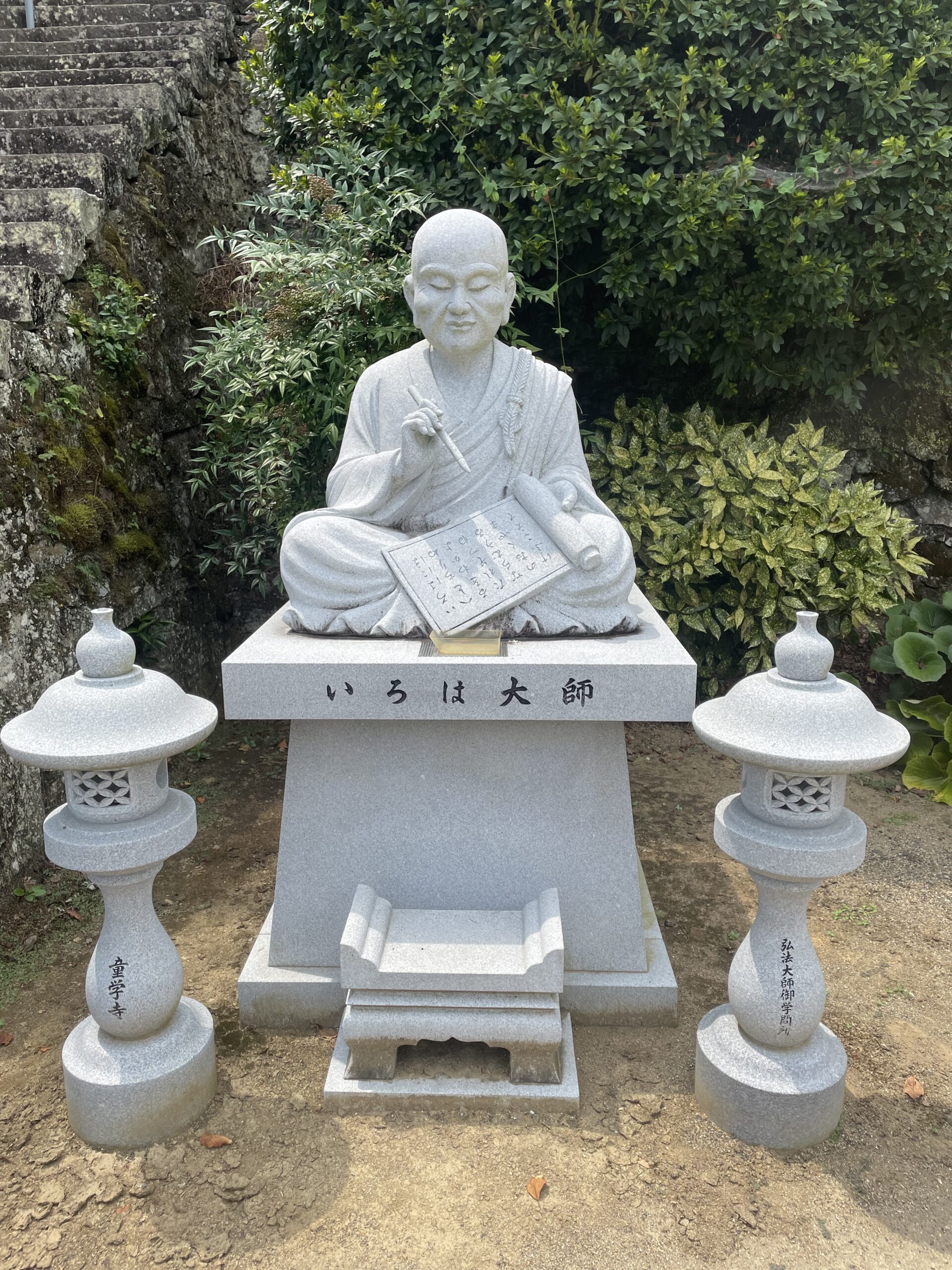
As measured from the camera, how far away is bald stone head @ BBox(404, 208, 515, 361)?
123 inches

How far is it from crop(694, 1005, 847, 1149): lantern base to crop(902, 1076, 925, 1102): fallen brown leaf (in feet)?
0.97

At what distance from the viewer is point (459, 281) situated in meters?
3.15

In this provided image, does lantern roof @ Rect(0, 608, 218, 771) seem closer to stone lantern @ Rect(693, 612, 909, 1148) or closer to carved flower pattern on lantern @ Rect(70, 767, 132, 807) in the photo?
carved flower pattern on lantern @ Rect(70, 767, 132, 807)

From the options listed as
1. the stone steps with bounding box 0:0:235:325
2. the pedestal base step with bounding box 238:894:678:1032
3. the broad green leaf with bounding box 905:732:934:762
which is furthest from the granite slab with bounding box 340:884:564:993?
the stone steps with bounding box 0:0:235:325

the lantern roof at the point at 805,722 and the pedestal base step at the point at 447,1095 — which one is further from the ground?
the lantern roof at the point at 805,722

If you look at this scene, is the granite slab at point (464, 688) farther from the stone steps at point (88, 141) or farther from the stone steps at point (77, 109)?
the stone steps at point (88, 141)

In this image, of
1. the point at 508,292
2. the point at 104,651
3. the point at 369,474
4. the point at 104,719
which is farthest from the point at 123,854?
the point at 508,292

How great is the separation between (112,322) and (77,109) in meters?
1.84

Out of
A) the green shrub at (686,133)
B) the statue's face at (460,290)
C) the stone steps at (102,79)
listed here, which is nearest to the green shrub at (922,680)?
the green shrub at (686,133)

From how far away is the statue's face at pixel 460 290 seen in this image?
3.12 metres

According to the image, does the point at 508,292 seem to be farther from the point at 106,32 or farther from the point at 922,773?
the point at 106,32

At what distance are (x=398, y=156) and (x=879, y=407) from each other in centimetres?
319

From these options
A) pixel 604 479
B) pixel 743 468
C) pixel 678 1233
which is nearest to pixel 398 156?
pixel 604 479

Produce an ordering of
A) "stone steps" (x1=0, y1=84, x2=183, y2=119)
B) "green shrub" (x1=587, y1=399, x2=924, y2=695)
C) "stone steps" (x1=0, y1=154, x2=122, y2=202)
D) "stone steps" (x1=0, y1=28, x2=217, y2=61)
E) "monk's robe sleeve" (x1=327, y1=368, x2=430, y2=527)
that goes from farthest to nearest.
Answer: "stone steps" (x1=0, y1=28, x2=217, y2=61) → "stone steps" (x1=0, y1=84, x2=183, y2=119) → "green shrub" (x1=587, y1=399, x2=924, y2=695) → "stone steps" (x1=0, y1=154, x2=122, y2=202) → "monk's robe sleeve" (x1=327, y1=368, x2=430, y2=527)
